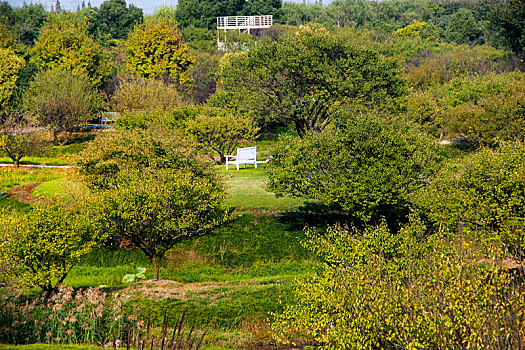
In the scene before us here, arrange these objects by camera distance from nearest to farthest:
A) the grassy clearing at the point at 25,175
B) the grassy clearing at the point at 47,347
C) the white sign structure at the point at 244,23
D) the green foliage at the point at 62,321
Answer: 1. the grassy clearing at the point at 47,347
2. the green foliage at the point at 62,321
3. the grassy clearing at the point at 25,175
4. the white sign structure at the point at 244,23

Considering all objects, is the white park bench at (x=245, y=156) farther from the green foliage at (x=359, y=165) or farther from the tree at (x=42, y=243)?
the tree at (x=42, y=243)

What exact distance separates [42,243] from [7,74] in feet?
156

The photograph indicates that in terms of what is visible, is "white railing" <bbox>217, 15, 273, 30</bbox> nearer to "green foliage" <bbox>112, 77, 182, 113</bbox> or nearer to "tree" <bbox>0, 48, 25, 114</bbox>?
"tree" <bbox>0, 48, 25, 114</bbox>

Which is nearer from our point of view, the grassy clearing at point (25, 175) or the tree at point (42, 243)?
the tree at point (42, 243)

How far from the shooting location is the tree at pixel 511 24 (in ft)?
216

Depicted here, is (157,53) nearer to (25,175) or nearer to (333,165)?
(25,175)

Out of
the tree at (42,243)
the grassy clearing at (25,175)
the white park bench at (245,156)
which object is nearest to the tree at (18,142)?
the grassy clearing at (25,175)

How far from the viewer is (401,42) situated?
274 ft

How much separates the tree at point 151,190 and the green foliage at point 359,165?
4.04 metres

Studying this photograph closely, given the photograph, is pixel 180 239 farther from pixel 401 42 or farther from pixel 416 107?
pixel 401 42

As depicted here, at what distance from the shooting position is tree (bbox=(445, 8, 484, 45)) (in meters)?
92.3

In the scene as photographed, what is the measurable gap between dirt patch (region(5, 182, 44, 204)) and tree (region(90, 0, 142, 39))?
88316mm

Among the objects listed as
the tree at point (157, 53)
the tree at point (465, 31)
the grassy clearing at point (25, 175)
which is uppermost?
the tree at point (465, 31)

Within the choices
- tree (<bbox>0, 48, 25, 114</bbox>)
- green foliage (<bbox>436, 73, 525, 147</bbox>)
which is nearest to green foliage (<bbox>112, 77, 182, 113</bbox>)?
tree (<bbox>0, 48, 25, 114</bbox>)
